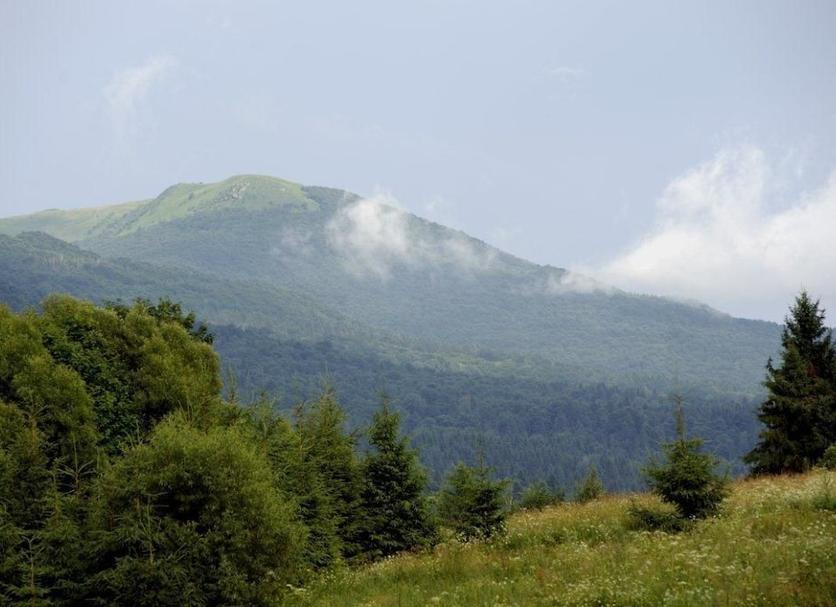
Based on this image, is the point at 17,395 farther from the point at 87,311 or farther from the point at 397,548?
the point at 397,548

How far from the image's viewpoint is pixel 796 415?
97.5 feet

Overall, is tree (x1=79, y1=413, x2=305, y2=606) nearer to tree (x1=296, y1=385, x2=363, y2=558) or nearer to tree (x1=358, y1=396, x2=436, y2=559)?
tree (x1=296, y1=385, x2=363, y2=558)

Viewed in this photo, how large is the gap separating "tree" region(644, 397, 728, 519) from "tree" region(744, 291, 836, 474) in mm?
13293

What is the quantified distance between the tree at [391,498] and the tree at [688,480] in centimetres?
1048

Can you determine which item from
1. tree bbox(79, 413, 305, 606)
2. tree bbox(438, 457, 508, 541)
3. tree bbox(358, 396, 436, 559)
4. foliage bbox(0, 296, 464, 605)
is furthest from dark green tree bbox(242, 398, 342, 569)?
tree bbox(79, 413, 305, 606)

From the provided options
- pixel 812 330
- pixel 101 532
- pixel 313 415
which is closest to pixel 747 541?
pixel 101 532

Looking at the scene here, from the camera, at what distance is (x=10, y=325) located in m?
23.9

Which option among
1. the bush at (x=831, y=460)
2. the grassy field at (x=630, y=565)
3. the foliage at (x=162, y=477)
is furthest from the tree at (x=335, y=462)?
the bush at (x=831, y=460)

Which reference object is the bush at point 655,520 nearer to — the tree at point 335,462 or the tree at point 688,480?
the tree at point 688,480

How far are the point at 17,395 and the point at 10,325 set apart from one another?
3.08m

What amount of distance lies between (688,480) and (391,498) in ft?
40.5

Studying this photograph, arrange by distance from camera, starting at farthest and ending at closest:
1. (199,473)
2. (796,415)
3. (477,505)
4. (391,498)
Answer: (796,415) → (391,498) → (477,505) → (199,473)

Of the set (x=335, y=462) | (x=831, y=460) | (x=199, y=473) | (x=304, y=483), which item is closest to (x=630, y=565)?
(x=199, y=473)

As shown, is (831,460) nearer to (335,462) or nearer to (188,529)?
(335,462)
